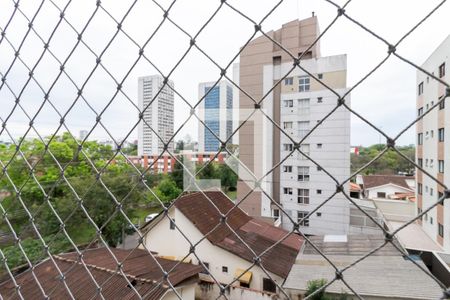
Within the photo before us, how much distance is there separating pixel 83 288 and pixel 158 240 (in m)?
1.39

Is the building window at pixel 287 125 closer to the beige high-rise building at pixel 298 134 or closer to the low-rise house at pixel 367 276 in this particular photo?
the beige high-rise building at pixel 298 134

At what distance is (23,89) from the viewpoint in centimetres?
71

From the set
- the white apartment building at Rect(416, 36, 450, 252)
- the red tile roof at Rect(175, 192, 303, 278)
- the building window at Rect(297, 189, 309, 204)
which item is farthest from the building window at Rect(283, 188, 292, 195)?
the white apartment building at Rect(416, 36, 450, 252)

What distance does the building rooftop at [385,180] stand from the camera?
7055 mm

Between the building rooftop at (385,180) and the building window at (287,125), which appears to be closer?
the building window at (287,125)

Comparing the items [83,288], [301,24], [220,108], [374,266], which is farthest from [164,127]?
[301,24]

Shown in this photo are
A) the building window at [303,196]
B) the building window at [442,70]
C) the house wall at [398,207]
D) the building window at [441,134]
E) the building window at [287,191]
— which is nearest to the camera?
the building window at [442,70]

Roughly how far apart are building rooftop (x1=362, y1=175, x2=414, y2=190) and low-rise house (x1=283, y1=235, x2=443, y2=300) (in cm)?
418

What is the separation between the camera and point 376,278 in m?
2.51

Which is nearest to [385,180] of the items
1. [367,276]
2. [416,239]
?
[416,239]

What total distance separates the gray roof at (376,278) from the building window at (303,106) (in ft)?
7.92

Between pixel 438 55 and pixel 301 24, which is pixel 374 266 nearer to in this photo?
pixel 438 55

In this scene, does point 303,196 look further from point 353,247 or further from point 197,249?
point 197,249

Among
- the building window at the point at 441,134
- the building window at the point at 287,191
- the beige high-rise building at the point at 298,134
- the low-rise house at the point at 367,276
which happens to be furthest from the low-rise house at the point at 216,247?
the building window at the point at 441,134
